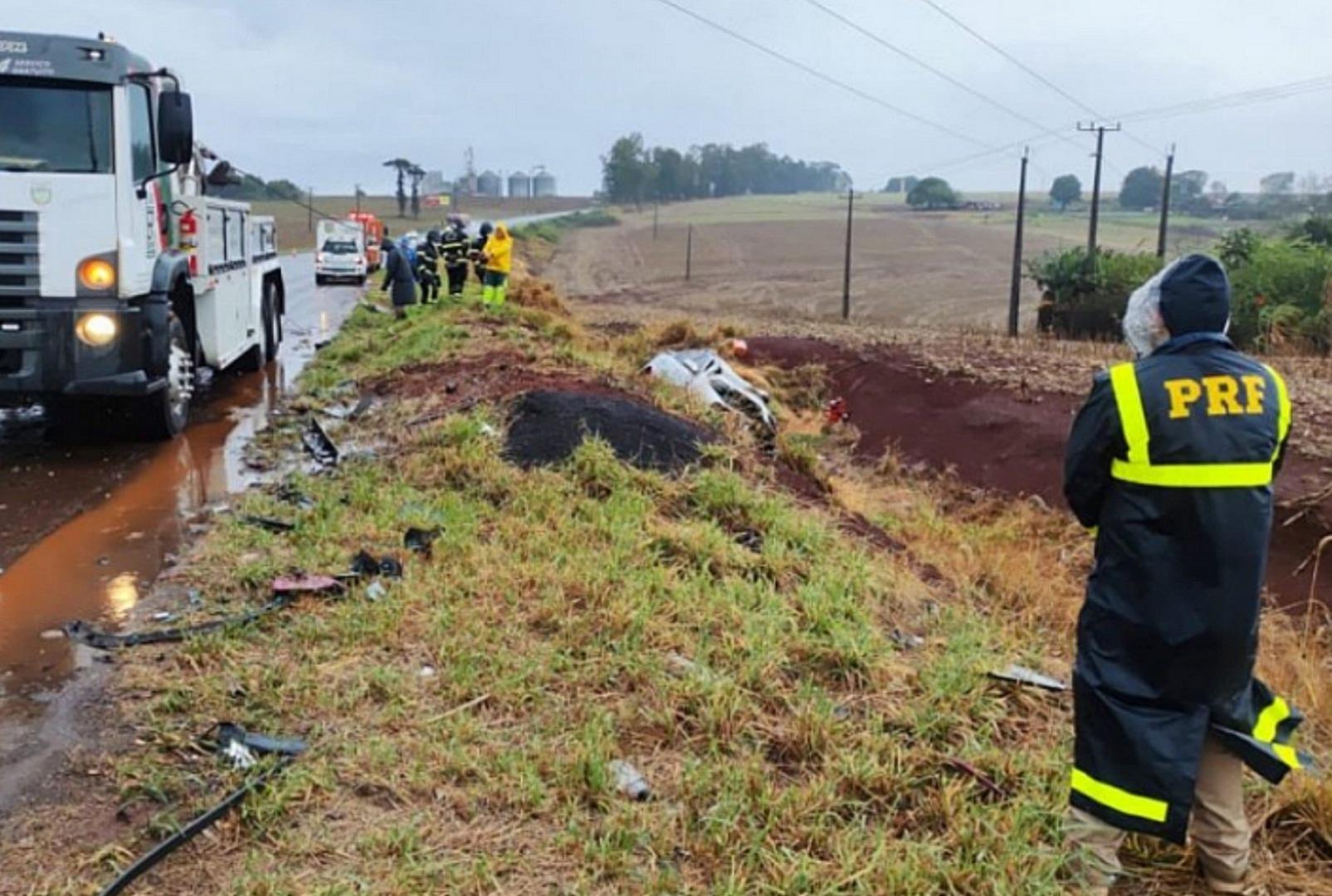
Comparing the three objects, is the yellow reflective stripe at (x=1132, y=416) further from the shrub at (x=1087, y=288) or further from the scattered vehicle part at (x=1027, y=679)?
the shrub at (x=1087, y=288)

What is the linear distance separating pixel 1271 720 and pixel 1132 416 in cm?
100

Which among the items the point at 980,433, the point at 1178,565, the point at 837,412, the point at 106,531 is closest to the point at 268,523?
the point at 106,531

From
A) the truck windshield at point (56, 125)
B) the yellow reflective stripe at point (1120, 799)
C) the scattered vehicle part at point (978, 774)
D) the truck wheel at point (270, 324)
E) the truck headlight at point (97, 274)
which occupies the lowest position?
the scattered vehicle part at point (978, 774)

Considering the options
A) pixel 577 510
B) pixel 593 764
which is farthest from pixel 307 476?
pixel 593 764

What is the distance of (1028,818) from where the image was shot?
3.44 m

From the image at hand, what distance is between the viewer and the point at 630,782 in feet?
11.9

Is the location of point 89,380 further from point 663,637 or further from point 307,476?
point 663,637

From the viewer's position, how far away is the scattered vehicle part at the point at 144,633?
4645 millimetres

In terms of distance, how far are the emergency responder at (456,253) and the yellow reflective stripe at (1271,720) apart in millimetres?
18210

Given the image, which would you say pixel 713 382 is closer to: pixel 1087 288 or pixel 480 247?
pixel 480 247

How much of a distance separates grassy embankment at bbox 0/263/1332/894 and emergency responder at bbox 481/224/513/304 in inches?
439

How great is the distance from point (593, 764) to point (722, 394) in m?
8.90

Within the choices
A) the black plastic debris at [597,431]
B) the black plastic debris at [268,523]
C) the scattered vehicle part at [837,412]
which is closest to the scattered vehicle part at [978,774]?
the black plastic debris at [597,431]

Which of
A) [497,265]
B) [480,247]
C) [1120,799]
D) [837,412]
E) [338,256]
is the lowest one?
[837,412]
